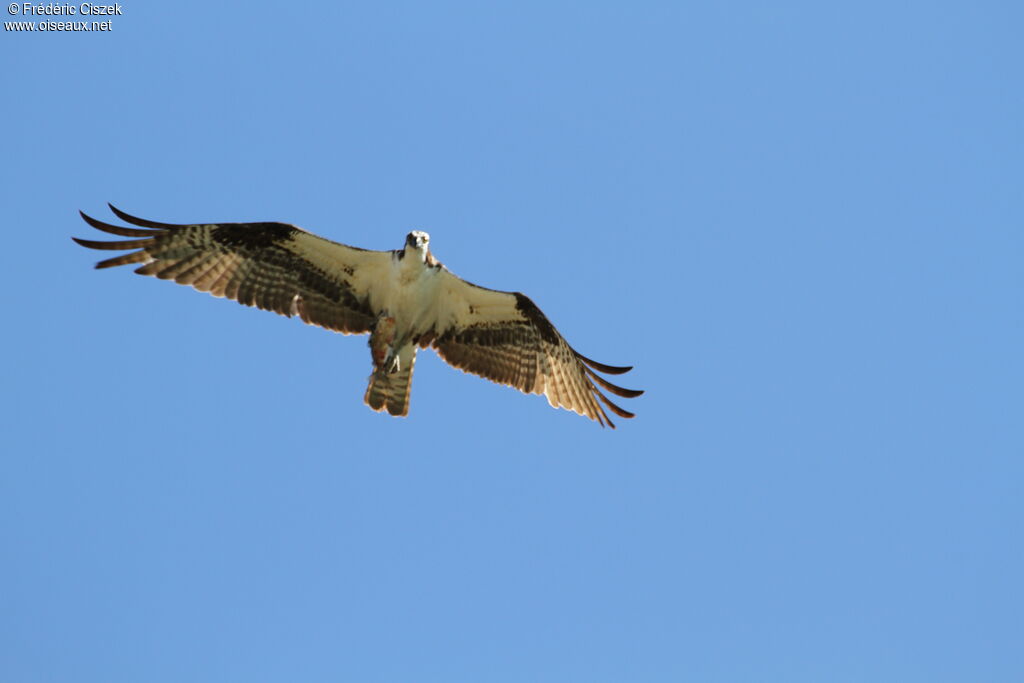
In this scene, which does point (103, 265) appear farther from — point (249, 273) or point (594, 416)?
→ point (594, 416)

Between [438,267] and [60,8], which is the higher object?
A: [60,8]

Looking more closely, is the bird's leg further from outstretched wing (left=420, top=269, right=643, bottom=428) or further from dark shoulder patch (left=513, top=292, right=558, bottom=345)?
dark shoulder patch (left=513, top=292, right=558, bottom=345)

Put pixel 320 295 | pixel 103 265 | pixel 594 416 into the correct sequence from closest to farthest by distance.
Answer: pixel 103 265
pixel 320 295
pixel 594 416

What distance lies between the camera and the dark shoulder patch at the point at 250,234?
13.3 m

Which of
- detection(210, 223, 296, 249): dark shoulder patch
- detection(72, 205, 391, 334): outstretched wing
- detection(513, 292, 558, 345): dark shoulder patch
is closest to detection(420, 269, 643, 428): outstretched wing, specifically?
detection(513, 292, 558, 345): dark shoulder patch

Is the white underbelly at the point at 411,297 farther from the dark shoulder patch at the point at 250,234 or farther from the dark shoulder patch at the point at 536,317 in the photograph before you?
the dark shoulder patch at the point at 250,234

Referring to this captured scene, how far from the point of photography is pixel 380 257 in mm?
13281

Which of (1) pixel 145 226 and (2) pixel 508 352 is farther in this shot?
(2) pixel 508 352

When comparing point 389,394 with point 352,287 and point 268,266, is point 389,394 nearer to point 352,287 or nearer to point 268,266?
point 352,287

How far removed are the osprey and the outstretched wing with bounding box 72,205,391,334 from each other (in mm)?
12

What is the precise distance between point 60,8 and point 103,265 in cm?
491

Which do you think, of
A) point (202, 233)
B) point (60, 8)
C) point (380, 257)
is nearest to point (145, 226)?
point (202, 233)

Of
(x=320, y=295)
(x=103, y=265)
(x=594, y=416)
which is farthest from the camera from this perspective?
(x=594, y=416)

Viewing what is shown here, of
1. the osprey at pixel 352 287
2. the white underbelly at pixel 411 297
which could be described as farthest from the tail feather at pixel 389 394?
the white underbelly at pixel 411 297
